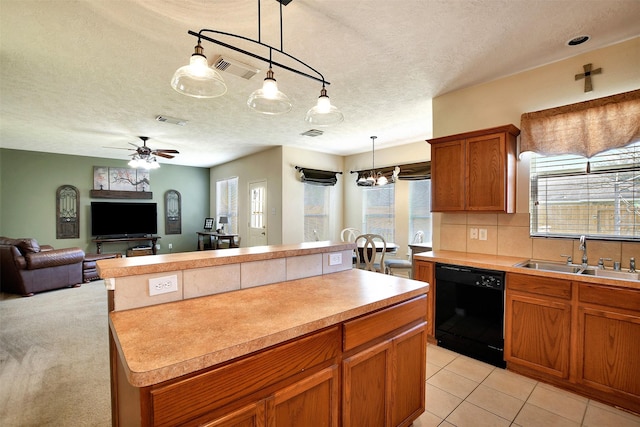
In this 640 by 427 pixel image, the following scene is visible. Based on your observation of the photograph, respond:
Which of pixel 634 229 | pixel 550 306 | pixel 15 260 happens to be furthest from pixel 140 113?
pixel 634 229

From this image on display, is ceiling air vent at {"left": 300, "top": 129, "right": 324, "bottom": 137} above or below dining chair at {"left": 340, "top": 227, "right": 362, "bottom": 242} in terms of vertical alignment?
above

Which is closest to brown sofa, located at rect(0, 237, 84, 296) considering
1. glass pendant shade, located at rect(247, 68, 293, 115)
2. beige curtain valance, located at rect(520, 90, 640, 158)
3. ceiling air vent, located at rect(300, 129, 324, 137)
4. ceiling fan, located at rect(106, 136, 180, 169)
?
ceiling fan, located at rect(106, 136, 180, 169)

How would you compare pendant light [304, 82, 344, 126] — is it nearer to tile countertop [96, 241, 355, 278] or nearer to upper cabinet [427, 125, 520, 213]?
tile countertop [96, 241, 355, 278]

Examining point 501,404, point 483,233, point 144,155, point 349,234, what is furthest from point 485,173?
point 144,155

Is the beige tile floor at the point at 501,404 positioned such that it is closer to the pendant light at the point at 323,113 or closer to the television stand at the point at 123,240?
the pendant light at the point at 323,113

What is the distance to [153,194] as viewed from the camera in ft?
25.8

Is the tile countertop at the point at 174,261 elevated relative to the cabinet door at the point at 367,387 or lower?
elevated

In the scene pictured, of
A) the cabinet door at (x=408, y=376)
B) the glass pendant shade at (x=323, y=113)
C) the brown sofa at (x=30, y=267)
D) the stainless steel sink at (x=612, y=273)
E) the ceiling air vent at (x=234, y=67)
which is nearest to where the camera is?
the cabinet door at (x=408, y=376)

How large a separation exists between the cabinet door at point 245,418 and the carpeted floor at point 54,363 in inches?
63.7

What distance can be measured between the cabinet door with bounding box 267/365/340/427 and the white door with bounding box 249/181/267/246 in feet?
16.8

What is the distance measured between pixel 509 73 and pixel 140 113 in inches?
172

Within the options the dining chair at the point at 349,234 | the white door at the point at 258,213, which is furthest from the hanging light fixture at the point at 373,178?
the white door at the point at 258,213

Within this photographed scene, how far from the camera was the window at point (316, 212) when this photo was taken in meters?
6.31

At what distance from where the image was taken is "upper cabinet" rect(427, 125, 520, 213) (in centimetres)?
272
